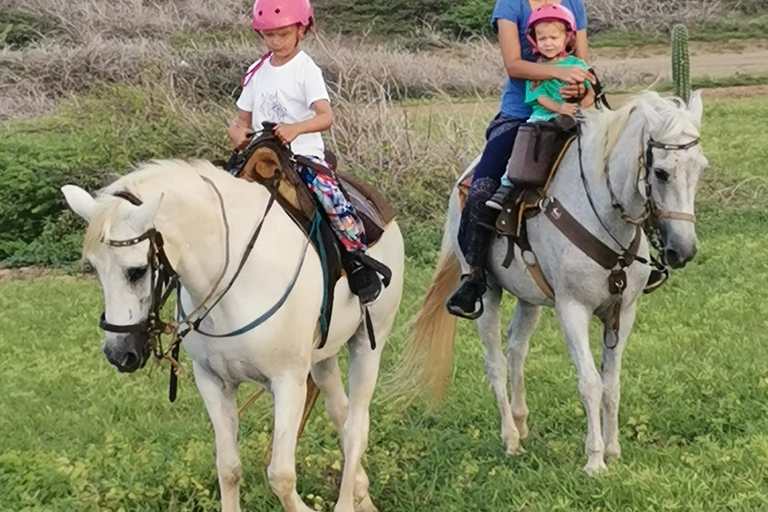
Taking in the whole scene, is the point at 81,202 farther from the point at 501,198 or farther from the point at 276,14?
the point at 501,198

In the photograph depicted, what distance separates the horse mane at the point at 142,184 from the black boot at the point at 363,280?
79 centimetres

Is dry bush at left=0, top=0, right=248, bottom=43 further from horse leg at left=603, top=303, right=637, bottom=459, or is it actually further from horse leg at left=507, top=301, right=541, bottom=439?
horse leg at left=603, top=303, right=637, bottom=459

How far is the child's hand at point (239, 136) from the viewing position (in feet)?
15.5

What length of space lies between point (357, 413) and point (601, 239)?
1.43 m

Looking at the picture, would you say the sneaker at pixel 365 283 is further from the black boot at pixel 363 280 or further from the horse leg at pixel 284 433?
the horse leg at pixel 284 433

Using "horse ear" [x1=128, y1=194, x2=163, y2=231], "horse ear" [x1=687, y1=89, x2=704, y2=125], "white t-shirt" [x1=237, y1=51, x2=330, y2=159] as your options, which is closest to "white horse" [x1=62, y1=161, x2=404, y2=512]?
"horse ear" [x1=128, y1=194, x2=163, y2=231]

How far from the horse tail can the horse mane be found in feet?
7.32

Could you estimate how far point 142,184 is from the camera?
3.93 m

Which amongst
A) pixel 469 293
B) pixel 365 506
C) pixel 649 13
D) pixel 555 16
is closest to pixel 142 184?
pixel 365 506

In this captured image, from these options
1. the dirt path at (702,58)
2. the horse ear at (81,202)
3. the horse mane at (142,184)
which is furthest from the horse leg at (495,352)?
the dirt path at (702,58)

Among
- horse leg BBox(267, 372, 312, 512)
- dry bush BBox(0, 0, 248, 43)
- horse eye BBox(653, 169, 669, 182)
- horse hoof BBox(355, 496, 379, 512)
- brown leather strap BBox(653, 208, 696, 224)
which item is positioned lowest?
dry bush BBox(0, 0, 248, 43)

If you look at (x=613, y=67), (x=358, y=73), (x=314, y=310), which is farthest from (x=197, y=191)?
(x=613, y=67)

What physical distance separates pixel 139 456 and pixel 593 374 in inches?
94.4

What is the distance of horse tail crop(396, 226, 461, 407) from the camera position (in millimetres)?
6137
